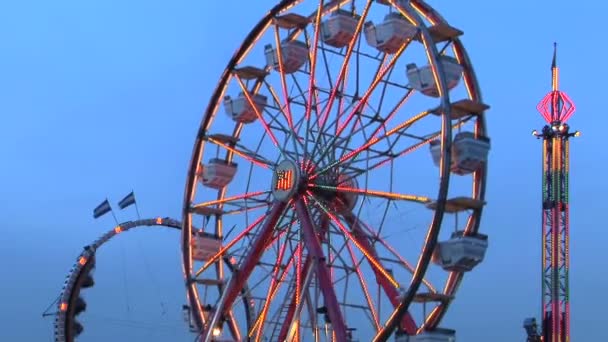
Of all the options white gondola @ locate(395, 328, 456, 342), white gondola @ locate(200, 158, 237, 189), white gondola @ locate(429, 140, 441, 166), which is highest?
white gondola @ locate(200, 158, 237, 189)

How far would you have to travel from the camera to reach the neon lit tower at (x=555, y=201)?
51906 mm

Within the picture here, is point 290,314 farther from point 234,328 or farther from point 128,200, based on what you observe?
point 128,200

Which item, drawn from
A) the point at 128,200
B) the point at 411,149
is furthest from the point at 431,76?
the point at 128,200

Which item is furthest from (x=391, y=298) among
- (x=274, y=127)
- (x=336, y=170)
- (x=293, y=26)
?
(x=293, y=26)

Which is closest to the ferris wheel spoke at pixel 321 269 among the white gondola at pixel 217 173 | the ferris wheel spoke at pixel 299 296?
the ferris wheel spoke at pixel 299 296

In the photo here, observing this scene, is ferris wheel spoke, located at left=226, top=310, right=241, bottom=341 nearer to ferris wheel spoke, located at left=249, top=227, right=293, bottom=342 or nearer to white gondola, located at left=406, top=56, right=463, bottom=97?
ferris wheel spoke, located at left=249, top=227, right=293, bottom=342

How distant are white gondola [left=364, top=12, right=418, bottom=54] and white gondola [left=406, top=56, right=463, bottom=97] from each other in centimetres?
104

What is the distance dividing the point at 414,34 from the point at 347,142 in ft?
11.4

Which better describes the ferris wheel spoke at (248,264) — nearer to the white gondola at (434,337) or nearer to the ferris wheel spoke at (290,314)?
the ferris wheel spoke at (290,314)

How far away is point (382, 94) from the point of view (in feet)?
115

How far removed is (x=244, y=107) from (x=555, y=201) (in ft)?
58.7

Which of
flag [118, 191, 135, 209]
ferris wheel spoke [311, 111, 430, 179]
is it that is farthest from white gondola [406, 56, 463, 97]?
flag [118, 191, 135, 209]

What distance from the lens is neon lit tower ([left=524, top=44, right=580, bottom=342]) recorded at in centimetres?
5191

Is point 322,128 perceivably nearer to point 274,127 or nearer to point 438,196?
point 274,127
